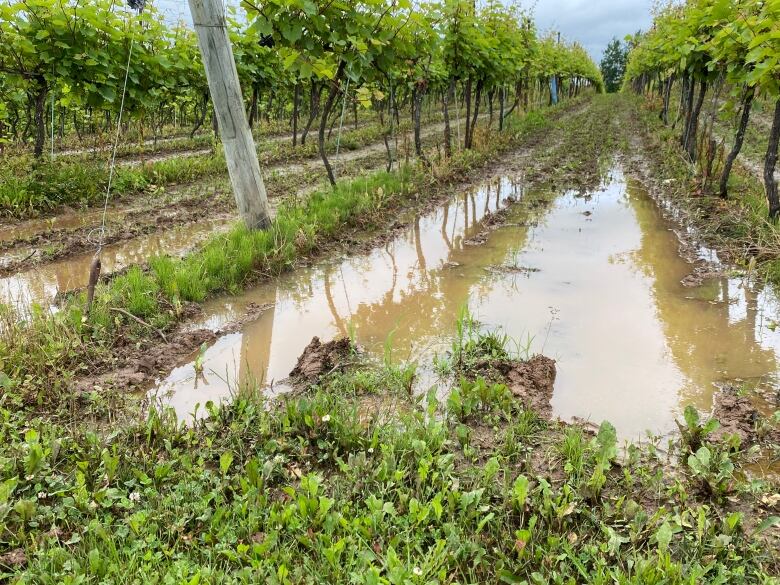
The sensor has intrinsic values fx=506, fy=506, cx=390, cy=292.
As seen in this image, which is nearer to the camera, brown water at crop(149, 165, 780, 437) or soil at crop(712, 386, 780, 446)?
soil at crop(712, 386, 780, 446)

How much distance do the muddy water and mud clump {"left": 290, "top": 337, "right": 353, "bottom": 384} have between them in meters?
2.79

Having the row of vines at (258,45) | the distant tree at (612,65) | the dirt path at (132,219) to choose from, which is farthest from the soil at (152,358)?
the distant tree at (612,65)

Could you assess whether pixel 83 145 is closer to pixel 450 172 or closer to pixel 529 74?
pixel 450 172

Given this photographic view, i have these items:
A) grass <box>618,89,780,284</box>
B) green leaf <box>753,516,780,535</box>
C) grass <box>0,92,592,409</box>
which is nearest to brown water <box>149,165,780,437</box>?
grass <box>0,92,592,409</box>

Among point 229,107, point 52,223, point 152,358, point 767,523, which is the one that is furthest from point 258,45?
point 767,523

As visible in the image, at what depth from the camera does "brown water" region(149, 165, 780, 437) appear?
366cm

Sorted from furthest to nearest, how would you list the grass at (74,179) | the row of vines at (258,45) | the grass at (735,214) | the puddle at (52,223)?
the grass at (74,179) < the puddle at (52,223) < the row of vines at (258,45) < the grass at (735,214)

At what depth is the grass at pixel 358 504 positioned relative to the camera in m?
2.14

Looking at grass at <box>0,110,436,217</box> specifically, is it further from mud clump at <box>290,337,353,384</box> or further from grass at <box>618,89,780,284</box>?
grass at <box>618,89,780,284</box>

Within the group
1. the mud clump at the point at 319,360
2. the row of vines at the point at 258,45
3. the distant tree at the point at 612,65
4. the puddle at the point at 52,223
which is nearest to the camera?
the mud clump at the point at 319,360

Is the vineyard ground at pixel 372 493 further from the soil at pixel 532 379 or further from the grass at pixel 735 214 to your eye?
Answer: the grass at pixel 735 214

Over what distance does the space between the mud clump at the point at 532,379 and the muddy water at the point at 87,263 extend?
4.32m

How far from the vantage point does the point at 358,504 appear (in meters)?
2.50

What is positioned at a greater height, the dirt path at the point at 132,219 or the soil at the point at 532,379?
the dirt path at the point at 132,219
